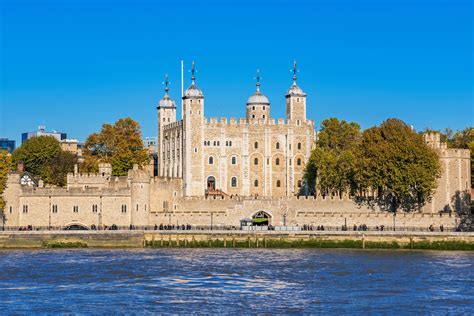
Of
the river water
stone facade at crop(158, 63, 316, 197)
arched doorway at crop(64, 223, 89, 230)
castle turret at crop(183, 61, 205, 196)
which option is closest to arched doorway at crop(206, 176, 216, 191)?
stone facade at crop(158, 63, 316, 197)

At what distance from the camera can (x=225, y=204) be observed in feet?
285

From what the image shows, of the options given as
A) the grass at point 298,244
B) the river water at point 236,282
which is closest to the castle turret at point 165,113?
the grass at point 298,244

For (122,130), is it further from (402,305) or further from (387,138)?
(402,305)

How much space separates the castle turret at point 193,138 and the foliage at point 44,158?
12054mm

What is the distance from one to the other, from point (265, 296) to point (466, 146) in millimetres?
56457

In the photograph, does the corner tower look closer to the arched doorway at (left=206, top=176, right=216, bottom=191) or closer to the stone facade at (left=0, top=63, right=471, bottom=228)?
the stone facade at (left=0, top=63, right=471, bottom=228)

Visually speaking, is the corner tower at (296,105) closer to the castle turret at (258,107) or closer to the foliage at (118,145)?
the castle turret at (258,107)

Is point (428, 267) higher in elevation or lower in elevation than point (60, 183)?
lower

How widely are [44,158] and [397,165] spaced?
37.0 metres

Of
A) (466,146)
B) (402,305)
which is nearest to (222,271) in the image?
(402,305)

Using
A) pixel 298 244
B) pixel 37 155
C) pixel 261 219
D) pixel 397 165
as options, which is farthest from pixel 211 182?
pixel 298 244

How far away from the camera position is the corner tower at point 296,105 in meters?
103

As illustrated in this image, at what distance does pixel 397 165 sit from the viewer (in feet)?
276

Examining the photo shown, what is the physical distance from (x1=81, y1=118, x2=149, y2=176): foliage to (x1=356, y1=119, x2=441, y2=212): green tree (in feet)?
79.8
